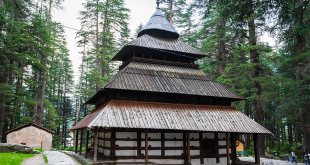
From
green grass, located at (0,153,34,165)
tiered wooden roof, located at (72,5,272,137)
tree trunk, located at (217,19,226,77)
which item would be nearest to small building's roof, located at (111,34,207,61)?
tiered wooden roof, located at (72,5,272,137)

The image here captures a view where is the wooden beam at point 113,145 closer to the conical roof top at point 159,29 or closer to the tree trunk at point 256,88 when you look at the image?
the conical roof top at point 159,29

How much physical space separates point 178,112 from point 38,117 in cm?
2491

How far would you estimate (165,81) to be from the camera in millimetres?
14836

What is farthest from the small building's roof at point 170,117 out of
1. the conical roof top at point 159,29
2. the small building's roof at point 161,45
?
the conical roof top at point 159,29

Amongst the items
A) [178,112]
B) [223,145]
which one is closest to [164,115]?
[178,112]

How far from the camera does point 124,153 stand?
41.7ft

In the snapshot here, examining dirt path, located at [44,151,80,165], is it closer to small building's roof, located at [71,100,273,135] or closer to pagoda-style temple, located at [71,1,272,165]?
pagoda-style temple, located at [71,1,272,165]

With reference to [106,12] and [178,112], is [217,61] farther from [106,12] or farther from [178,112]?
[106,12]

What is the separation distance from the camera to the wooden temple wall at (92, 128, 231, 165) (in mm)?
12758

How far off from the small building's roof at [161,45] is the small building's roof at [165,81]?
132 cm

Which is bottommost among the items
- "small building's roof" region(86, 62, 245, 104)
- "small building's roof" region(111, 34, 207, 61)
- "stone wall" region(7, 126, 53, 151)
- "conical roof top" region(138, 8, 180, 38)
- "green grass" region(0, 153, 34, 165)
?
"stone wall" region(7, 126, 53, 151)

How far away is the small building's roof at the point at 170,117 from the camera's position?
38.0 feet

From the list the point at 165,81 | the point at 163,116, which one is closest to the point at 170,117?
the point at 163,116

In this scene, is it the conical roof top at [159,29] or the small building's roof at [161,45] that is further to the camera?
the conical roof top at [159,29]
